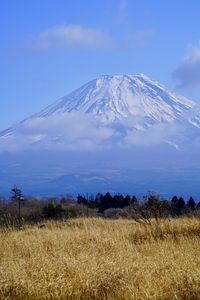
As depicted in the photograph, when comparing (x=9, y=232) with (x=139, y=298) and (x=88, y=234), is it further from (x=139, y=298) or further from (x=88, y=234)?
(x=139, y=298)

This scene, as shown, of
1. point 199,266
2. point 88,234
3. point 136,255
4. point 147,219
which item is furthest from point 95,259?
point 147,219

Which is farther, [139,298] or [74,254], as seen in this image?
[74,254]

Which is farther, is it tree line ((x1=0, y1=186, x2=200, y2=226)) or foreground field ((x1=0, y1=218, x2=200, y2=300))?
tree line ((x1=0, y1=186, x2=200, y2=226))

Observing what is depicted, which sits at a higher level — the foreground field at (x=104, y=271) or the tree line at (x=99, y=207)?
the tree line at (x=99, y=207)

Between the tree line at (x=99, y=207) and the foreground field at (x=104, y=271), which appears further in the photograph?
the tree line at (x=99, y=207)

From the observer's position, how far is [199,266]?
732 cm

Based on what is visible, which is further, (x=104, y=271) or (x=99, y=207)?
(x=99, y=207)

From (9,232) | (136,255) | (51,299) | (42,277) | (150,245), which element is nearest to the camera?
(51,299)

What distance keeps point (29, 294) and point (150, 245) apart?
3752 millimetres

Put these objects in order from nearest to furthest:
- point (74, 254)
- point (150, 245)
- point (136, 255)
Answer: point (136, 255), point (74, 254), point (150, 245)

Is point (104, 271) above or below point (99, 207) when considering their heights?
below

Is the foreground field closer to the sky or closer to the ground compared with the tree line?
closer to the ground

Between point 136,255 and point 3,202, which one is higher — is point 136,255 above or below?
below

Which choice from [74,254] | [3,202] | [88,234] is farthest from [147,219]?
[3,202]
